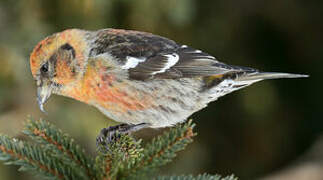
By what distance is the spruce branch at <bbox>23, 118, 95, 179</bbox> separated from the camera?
90.4 inches

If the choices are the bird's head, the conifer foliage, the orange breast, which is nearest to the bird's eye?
the bird's head

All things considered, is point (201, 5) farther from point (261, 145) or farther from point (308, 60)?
point (261, 145)

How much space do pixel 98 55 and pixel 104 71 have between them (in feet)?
0.53

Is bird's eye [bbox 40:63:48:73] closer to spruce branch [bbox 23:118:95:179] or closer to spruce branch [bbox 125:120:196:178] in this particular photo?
spruce branch [bbox 23:118:95:179]

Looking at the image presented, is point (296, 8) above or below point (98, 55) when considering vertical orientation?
above

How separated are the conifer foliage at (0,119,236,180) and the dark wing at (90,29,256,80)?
3.05 feet

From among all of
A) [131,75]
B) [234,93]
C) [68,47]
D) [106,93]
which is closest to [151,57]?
[131,75]

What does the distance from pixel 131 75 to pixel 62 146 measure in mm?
1020

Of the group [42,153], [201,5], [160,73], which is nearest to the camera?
[42,153]

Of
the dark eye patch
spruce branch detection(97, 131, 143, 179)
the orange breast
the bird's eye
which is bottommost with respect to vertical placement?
spruce branch detection(97, 131, 143, 179)

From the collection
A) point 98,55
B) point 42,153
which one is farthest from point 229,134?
point 42,153

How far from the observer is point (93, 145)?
4.74 meters

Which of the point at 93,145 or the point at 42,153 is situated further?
the point at 93,145

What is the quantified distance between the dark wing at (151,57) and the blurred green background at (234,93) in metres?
1.07
